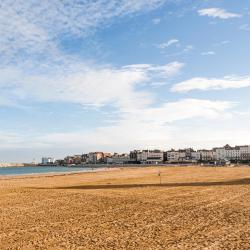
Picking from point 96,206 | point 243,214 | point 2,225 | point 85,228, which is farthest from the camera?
point 96,206

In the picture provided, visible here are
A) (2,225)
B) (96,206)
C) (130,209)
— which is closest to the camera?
(2,225)

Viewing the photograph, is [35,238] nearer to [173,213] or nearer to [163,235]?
[163,235]

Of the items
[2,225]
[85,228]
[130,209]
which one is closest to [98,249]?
[85,228]

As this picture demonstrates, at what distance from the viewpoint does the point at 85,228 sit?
15.3 meters

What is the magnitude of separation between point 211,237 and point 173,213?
16.9 feet

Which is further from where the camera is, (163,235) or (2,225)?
(2,225)

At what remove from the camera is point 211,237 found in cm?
1317

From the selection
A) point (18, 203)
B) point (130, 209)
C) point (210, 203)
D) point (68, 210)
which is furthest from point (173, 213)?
point (18, 203)

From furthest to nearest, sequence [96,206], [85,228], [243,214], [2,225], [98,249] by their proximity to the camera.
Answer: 1. [96,206]
2. [243,214]
3. [2,225]
4. [85,228]
5. [98,249]

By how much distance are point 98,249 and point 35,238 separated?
2.80 metres

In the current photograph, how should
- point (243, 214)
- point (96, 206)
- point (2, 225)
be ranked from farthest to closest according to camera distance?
point (96, 206) < point (243, 214) < point (2, 225)

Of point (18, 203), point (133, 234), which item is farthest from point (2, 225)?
point (18, 203)

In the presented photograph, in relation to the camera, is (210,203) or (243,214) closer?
(243,214)

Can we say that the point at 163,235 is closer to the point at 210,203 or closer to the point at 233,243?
the point at 233,243
